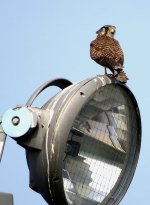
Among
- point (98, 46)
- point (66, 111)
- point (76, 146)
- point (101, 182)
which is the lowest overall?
point (101, 182)

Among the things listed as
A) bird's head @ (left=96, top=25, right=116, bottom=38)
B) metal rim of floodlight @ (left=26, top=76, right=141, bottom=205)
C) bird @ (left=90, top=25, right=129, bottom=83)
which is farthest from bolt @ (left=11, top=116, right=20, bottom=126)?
bird's head @ (left=96, top=25, right=116, bottom=38)

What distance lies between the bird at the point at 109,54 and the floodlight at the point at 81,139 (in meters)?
0.05

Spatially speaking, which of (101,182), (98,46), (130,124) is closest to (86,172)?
(101,182)

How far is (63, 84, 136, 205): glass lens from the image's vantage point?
247cm

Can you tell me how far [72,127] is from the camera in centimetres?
237

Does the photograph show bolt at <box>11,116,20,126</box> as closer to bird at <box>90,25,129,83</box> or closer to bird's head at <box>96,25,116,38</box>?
bird at <box>90,25,129,83</box>

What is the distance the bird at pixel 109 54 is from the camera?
2578 mm

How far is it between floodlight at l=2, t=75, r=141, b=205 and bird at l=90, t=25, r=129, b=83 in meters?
0.05

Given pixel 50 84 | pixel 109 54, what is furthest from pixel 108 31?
pixel 50 84

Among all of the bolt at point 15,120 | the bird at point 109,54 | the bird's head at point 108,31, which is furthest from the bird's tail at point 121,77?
the bolt at point 15,120

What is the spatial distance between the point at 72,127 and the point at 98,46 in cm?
41

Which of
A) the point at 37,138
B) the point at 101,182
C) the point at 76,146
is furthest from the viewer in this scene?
the point at 101,182

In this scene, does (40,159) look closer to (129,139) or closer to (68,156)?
(68,156)

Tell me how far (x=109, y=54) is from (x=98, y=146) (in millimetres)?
354
